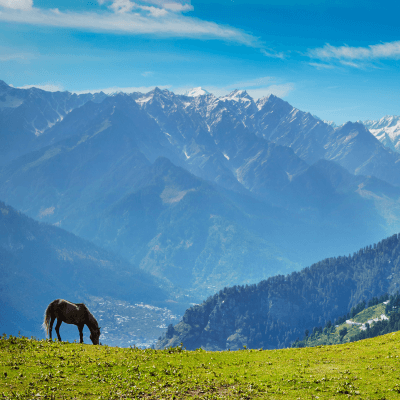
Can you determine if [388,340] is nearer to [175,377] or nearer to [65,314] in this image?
[175,377]

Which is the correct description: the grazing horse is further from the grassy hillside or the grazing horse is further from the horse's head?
the grassy hillside

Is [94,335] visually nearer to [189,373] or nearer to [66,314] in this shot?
[66,314]

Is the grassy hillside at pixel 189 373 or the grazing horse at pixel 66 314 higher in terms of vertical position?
the grazing horse at pixel 66 314

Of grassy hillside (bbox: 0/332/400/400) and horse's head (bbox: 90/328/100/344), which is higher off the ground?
horse's head (bbox: 90/328/100/344)

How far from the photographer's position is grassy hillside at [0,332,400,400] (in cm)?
2908

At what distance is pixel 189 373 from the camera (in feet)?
110

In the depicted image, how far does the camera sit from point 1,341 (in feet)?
118

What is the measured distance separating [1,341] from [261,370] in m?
22.1

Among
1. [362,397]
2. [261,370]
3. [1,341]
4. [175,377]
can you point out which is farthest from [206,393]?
[1,341]

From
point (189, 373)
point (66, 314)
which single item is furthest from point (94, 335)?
point (189, 373)

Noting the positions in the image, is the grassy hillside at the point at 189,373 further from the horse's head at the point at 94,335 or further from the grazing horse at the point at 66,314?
the horse's head at the point at 94,335

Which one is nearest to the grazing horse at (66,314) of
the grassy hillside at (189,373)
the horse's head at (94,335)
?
the horse's head at (94,335)

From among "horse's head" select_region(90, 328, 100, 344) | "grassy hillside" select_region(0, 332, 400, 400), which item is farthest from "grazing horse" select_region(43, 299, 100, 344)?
"grassy hillside" select_region(0, 332, 400, 400)

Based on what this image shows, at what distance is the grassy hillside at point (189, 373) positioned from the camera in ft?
95.4
